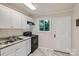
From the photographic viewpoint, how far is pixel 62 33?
507 cm

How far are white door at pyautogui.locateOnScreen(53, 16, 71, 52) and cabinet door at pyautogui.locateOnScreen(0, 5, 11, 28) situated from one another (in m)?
3.01

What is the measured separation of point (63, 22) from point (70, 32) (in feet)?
2.24

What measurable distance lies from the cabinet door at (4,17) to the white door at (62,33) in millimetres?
3013

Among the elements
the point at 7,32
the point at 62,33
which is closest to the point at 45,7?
the point at 62,33

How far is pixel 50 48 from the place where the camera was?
215 inches

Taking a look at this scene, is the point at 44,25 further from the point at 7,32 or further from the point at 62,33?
the point at 7,32

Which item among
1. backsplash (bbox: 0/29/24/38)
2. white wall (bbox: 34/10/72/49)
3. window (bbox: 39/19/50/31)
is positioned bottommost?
white wall (bbox: 34/10/72/49)

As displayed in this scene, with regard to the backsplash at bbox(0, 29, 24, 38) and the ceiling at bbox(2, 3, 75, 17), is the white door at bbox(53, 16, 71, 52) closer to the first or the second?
the ceiling at bbox(2, 3, 75, 17)

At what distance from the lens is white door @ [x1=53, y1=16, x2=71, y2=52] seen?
16.2 ft

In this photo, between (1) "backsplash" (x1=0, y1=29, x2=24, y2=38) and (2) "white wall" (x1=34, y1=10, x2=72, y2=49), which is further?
(2) "white wall" (x1=34, y1=10, x2=72, y2=49)

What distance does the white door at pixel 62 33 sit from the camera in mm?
4930

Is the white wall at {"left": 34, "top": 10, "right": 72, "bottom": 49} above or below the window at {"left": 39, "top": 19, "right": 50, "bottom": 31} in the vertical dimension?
below

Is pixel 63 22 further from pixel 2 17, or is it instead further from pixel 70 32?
pixel 2 17

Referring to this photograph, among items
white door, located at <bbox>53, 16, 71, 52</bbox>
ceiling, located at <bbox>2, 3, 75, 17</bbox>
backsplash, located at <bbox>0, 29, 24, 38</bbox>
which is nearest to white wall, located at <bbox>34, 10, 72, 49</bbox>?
white door, located at <bbox>53, 16, 71, 52</bbox>
